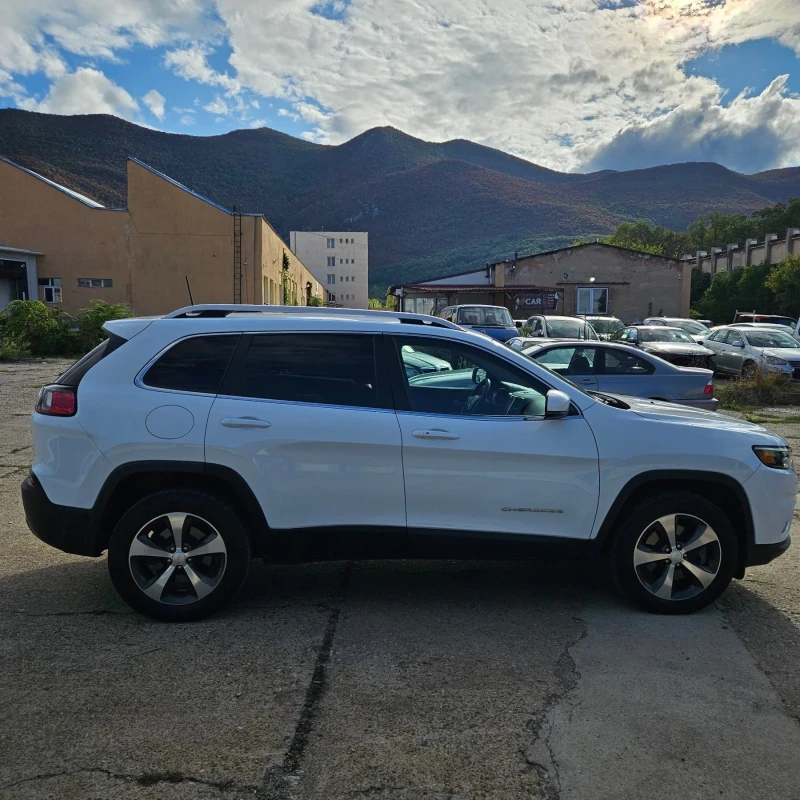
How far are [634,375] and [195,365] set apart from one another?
763 cm

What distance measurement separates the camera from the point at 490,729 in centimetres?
308

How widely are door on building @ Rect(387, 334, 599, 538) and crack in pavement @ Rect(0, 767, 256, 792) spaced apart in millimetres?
1706

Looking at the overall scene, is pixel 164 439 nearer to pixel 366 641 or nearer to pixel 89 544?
pixel 89 544

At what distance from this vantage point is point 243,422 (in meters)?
4.02

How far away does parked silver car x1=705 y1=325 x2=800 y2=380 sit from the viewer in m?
17.0

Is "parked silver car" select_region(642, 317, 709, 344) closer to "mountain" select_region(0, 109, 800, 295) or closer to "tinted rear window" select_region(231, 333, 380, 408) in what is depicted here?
"tinted rear window" select_region(231, 333, 380, 408)

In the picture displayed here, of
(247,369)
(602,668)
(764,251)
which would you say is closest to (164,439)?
(247,369)

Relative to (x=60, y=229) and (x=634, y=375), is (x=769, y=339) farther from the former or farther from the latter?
(x=60, y=229)

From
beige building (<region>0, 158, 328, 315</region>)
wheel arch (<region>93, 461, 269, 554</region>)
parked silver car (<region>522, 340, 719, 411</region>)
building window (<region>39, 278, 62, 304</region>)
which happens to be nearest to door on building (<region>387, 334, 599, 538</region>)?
wheel arch (<region>93, 461, 269, 554</region>)

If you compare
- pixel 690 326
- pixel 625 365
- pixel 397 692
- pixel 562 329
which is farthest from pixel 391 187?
pixel 397 692

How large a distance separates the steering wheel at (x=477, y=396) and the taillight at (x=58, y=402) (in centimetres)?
222

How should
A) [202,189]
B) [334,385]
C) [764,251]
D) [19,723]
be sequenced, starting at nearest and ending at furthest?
[19,723] → [334,385] → [764,251] → [202,189]

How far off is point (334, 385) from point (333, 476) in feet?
1.75

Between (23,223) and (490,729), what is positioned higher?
(23,223)
